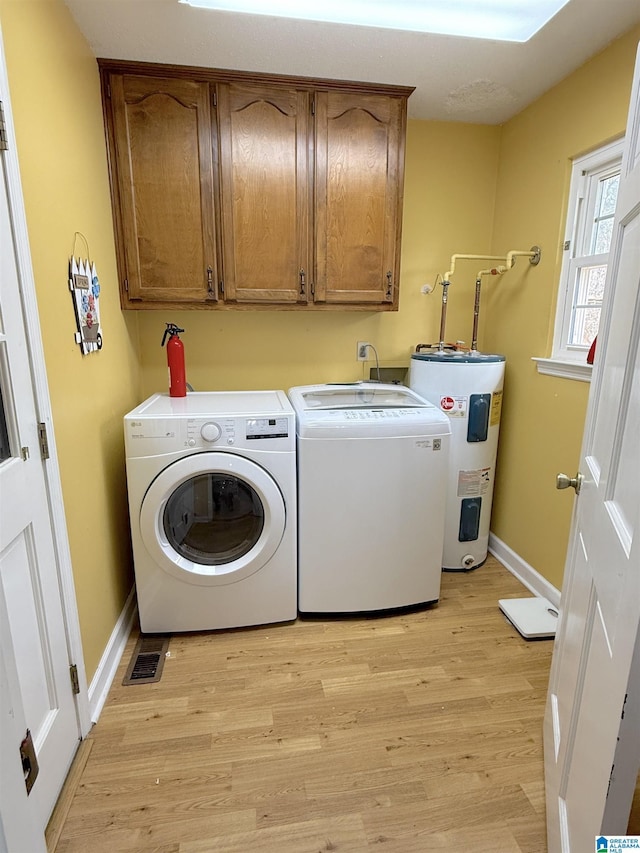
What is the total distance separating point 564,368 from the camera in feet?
6.68

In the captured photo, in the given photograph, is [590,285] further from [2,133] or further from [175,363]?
[2,133]

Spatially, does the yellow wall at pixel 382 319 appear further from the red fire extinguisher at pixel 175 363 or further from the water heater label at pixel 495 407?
the water heater label at pixel 495 407

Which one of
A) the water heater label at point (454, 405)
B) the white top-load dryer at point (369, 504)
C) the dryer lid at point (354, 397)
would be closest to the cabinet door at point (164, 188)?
the dryer lid at point (354, 397)

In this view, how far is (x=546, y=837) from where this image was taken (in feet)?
3.96

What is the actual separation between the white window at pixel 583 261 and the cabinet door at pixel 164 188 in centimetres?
163

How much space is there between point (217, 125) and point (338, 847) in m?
2.60

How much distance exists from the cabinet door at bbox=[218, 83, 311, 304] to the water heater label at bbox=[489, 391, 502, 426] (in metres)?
1.09

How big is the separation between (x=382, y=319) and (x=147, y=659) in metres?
2.04

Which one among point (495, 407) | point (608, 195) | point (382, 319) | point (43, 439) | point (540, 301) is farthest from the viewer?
point (382, 319)

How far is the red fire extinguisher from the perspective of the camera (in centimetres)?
208

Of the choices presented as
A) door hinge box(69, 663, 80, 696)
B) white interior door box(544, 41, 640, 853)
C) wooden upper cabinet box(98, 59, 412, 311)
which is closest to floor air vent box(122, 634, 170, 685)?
Answer: door hinge box(69, 663, 80, 696)

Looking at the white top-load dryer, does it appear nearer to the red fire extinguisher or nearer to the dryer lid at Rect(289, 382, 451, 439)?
the dryer lid at Rect(289, 382, 451, 439)

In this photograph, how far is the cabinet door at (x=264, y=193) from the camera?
2012mm

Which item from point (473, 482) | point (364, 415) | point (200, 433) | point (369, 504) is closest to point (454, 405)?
point (473, 482)
